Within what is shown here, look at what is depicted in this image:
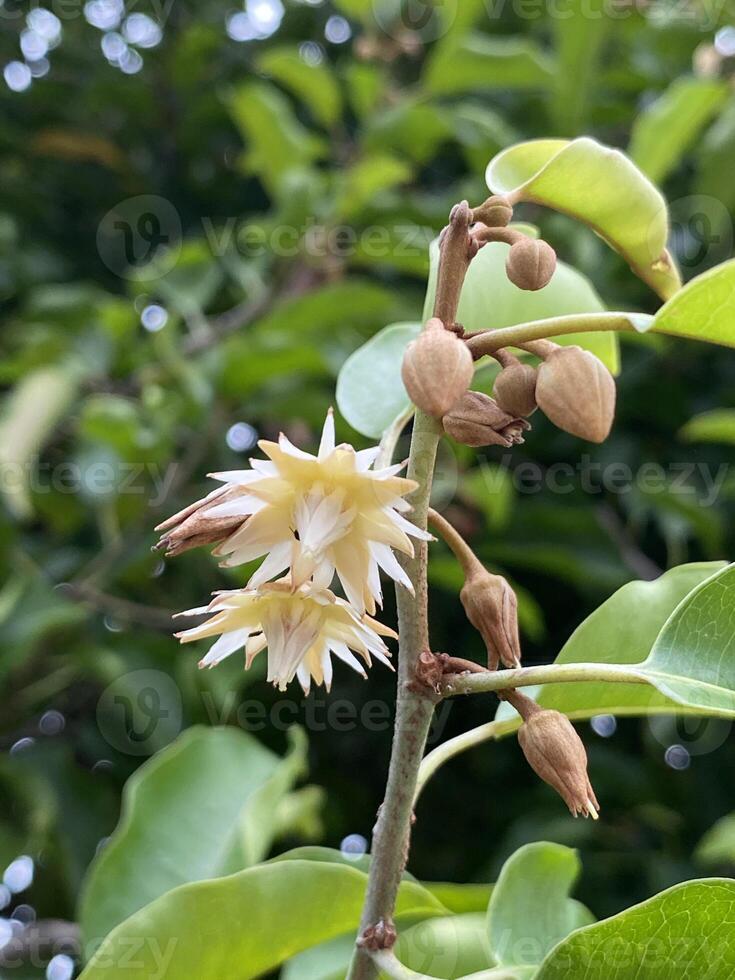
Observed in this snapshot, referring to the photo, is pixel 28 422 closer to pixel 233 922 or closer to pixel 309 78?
pixel 309 78

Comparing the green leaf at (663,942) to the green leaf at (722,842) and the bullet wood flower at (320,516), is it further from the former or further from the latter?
the green leaf at (722,842)

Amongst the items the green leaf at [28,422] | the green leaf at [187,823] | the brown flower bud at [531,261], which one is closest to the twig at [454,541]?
the brown flower bud at [531,261]

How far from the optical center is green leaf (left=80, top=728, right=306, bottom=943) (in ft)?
3.06

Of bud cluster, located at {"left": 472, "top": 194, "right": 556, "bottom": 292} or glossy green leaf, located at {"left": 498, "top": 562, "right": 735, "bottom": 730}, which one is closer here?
bud cluster, located at {"left": 472, "top": 194, "right": 556, "bottom": 292}

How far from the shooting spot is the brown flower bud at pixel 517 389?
1.87ft

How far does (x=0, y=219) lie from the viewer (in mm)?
2229

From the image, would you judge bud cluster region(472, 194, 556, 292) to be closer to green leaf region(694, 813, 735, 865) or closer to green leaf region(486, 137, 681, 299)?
green leaf region(486, 137, 681, 299)

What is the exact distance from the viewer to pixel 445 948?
2.66 ft

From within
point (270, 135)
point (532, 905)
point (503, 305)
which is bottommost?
point (532, 905)

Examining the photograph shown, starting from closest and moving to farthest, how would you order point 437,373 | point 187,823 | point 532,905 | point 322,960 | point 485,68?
1. point 437,373
2. point 532,905
3. point 322,960
4. point 187,823
5. point 485,68

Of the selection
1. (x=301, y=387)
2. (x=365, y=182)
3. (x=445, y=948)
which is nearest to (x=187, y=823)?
(x=445, y=948)

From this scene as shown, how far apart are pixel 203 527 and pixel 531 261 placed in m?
0.24

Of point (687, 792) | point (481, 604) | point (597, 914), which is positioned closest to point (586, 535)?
point (687, 792)

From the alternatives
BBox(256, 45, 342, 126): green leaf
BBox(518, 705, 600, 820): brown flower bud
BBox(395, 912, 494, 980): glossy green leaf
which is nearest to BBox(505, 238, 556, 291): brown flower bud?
BBox(518, 705, 600, 820): brown flower bud
